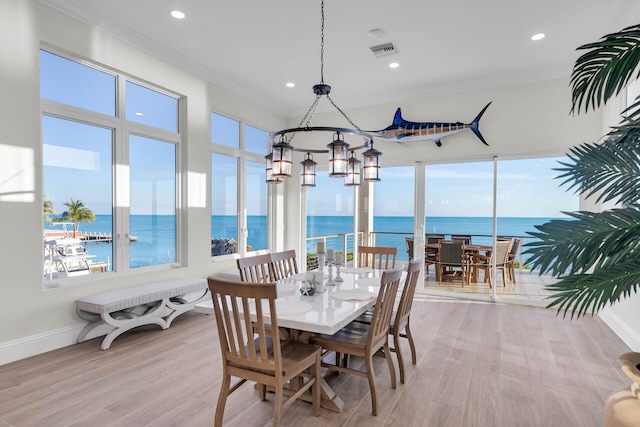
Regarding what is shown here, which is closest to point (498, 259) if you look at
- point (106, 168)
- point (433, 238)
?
point (433, 238)

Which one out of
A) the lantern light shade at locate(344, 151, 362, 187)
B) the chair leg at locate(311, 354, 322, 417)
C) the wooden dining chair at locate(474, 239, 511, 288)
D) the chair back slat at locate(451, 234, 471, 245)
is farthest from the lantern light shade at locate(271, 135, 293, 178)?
the chair back slat at locate(451, 234, 471, 245)

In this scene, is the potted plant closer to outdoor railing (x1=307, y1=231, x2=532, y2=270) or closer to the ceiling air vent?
the ceiling air vent

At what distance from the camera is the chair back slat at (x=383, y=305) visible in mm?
2223

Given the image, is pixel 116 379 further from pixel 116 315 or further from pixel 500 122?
pixel 500 122

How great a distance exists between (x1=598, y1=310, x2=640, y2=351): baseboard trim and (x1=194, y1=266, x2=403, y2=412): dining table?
258 cm

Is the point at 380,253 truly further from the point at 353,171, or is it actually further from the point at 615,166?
the point at 615,166

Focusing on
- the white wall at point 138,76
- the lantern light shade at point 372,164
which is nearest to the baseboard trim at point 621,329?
the white wall at point 138,76

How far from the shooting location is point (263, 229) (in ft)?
20.9

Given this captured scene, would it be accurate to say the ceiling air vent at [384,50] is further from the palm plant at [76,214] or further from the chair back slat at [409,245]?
the palm plant at [76,214]

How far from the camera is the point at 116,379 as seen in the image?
9.04 feet

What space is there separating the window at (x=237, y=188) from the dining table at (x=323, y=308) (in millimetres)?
2627

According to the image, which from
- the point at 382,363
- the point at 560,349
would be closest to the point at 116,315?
the point at 382,363

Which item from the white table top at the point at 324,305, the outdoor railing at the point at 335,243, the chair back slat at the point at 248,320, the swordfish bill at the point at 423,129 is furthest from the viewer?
the outdoor railing at the point at 335,243

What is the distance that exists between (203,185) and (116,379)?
9.03 feet
